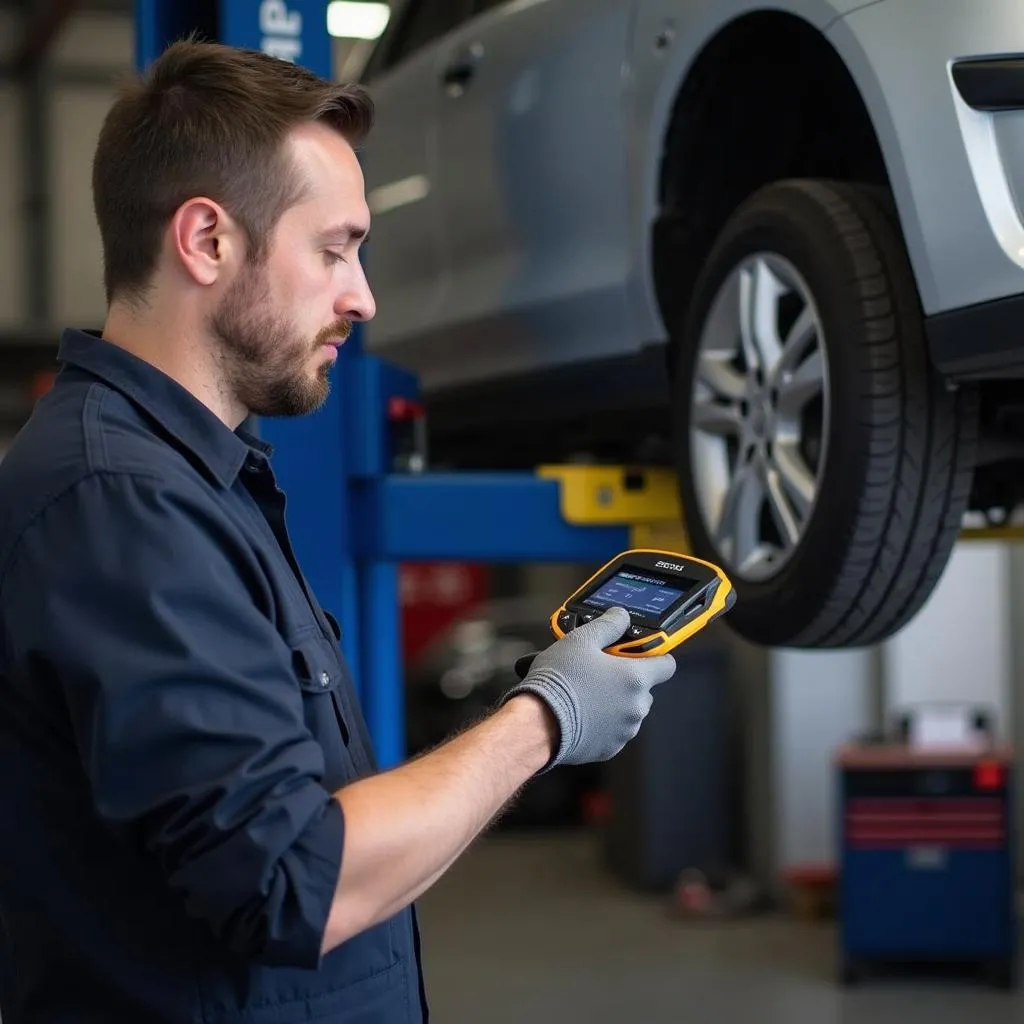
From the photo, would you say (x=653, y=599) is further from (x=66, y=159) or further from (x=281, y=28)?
(x=66, y=159)

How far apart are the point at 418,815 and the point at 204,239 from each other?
1.55 feet

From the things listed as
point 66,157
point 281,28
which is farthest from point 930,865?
point 66,157

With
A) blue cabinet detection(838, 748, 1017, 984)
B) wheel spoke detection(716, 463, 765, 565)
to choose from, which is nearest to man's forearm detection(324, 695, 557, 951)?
wheel spoke detection(716, 463, 765, 565)

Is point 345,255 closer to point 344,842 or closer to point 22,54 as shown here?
point 344,842

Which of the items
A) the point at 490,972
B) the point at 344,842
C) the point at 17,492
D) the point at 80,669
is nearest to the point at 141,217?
the point at 17,492

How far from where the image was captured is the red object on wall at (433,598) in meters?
10.4

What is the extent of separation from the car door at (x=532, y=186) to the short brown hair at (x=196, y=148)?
1.32 meters

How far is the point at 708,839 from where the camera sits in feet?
22.5

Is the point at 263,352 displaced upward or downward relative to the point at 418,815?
upward

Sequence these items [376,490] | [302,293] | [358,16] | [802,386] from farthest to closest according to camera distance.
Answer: [358,16] < [376,490] < [802,386] < [302,293]

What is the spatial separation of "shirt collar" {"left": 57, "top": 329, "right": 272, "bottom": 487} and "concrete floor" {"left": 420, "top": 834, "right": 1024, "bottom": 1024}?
155 inches

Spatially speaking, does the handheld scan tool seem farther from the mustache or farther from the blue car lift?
the blue car lift

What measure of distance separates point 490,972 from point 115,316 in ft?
14.8

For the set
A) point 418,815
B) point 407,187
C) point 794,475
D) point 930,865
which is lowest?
point 930,865
